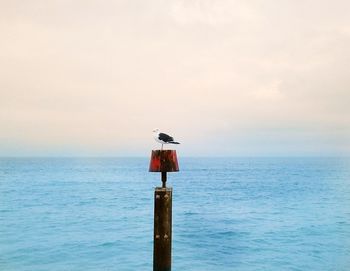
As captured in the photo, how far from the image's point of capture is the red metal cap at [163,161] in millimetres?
5590

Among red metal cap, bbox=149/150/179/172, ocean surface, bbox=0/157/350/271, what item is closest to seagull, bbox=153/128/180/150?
red metal cap, bbox=149/150/179/172

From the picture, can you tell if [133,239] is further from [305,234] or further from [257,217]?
[257,217]

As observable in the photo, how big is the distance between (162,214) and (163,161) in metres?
0.75

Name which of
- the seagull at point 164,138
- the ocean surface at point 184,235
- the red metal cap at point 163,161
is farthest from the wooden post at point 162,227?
the ocean surface at point 184,235

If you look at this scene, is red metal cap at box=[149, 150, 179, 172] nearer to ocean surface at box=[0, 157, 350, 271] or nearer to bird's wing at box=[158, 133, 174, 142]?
bird's wing at box=[158, 133, 174, 142]

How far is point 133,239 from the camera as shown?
891 inches

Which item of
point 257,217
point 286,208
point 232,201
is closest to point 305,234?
point 257,217

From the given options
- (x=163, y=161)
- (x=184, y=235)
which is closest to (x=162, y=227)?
(x=163, y=161)

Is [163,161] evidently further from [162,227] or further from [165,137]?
[165,137]

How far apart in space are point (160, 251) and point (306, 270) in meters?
14.0

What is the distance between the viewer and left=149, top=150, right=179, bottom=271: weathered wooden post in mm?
5352

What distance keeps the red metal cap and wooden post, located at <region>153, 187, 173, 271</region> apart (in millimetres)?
336

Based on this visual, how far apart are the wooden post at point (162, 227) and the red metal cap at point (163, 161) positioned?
336 mm

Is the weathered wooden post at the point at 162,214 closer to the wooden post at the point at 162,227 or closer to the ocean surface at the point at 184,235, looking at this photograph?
the wooden post at the point at 162,227
